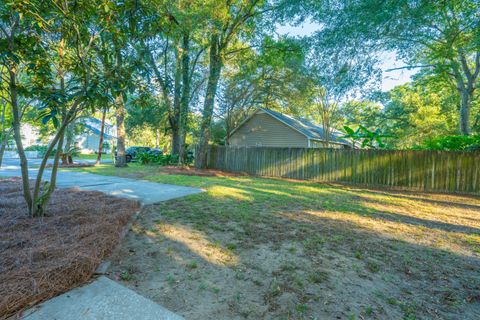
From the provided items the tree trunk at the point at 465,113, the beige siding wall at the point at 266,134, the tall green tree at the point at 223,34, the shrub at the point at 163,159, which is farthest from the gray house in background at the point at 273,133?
the tree trunk at the point at 465,113

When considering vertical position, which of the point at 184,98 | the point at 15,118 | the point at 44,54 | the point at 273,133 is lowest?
the point at 15,118

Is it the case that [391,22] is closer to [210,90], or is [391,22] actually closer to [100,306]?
[100,306]

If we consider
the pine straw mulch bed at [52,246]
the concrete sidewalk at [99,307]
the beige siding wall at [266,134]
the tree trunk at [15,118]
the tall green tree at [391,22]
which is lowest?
the concrete sidewalk at [99,307]

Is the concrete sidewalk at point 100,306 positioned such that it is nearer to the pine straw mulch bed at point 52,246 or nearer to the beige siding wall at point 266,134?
the pine straw mulch bed at point 52,246

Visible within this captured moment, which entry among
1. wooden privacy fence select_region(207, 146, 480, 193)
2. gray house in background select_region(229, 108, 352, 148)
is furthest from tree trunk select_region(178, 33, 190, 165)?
gray house in background select_region(229, 108, 352, 148)

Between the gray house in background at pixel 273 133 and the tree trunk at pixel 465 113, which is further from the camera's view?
the gray house in background at pixel 273 133

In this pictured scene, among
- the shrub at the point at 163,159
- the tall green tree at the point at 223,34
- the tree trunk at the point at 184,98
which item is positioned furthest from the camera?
the shrub at the point at 163,159

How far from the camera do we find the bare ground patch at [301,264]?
6.05 feet

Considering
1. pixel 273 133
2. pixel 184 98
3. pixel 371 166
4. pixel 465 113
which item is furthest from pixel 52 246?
pixel 465 113

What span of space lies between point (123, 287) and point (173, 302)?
0.51 metres

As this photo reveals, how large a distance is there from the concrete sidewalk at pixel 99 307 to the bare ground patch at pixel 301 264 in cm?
10

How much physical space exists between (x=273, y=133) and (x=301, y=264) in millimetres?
14608

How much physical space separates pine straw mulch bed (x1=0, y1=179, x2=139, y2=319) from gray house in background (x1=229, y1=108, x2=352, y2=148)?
42.5 ft

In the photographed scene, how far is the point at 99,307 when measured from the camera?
5.58ft
